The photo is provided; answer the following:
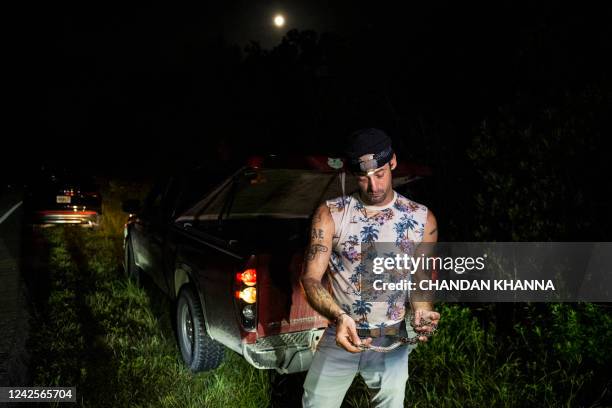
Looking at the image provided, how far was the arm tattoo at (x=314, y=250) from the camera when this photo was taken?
102 inches

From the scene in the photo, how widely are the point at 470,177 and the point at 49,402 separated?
5490 mm

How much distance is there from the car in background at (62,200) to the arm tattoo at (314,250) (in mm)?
10695

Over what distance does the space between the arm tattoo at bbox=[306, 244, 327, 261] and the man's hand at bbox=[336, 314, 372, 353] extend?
363 mm

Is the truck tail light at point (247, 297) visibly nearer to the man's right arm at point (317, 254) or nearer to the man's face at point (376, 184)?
the man's right arm at point (317, 254)

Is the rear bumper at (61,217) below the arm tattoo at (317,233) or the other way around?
below

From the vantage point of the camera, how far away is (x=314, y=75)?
51.6ft

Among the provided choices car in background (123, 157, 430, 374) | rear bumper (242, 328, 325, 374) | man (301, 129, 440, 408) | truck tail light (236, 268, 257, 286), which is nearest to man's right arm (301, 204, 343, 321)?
man (301, 129, 440, 408)

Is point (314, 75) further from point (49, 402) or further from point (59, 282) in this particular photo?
point (49, 402)

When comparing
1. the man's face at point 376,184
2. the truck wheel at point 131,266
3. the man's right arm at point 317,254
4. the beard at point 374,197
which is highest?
the man's face at point 376,184

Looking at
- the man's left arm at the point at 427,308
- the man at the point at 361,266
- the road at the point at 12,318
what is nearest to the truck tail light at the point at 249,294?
the man at the point at 361,266

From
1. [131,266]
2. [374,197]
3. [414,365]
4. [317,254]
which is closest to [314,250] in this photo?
[317,254]

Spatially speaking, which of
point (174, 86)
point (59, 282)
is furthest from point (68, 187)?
point (174, 86)

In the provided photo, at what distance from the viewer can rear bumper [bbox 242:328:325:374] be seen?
362cm

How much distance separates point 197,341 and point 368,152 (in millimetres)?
2707
